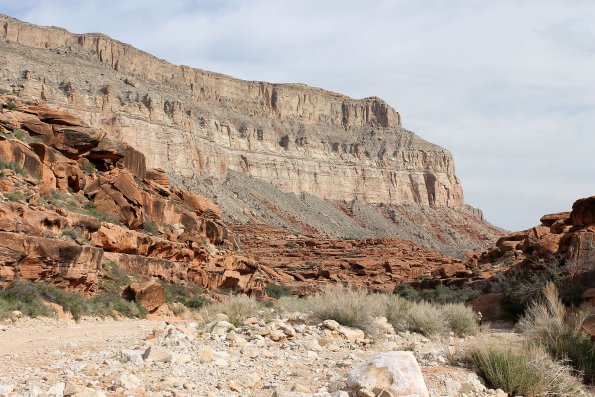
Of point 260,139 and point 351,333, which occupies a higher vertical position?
point 260,139

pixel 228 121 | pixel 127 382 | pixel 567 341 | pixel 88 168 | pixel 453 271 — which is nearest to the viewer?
pixel 127 382

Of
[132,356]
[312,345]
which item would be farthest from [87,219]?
[132,356]

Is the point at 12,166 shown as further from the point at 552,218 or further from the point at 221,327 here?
the point at 552,218

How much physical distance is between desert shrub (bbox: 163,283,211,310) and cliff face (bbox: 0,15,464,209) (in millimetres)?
57029

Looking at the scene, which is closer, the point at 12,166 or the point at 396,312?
the point at 396,312

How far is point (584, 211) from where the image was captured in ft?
74.1

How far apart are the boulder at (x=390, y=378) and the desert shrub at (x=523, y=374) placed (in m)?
1.30

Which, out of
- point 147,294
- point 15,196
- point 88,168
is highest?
point 88,168

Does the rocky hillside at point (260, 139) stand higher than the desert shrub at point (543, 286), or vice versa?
the rocky hillside at point (260, 139)

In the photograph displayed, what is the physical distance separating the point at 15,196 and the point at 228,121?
9122 cm

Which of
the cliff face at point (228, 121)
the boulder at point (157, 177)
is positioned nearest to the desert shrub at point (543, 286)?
the boulder at point (157, 177)

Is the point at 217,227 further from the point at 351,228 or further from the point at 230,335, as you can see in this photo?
the point at 351,228

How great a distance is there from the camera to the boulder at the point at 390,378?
5.52 m

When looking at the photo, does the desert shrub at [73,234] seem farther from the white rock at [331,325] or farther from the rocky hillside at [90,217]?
the white rock at [331,325]
